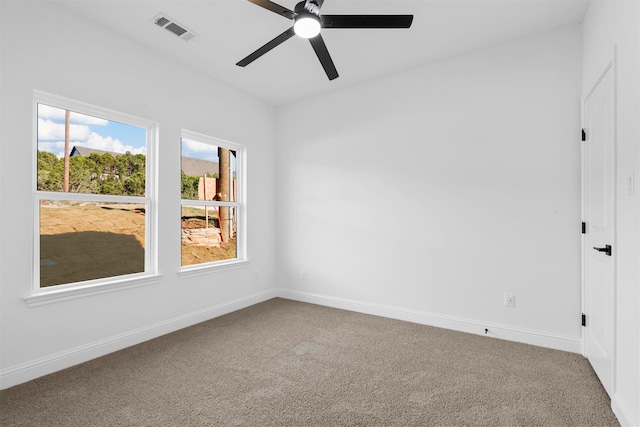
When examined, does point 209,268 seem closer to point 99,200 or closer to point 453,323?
point 99,200

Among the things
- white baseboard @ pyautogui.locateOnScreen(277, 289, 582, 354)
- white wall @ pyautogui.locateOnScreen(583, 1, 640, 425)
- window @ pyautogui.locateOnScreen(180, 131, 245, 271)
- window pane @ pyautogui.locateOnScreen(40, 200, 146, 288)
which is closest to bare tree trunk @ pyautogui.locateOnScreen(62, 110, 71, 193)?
window pane @ pyautogui.locateOnScreen(40, 200, 146, 288)

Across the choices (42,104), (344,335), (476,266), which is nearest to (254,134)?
(42,104)

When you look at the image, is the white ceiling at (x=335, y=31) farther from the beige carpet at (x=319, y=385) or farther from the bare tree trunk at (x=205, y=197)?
the beige carpet at (x=319, y=385)

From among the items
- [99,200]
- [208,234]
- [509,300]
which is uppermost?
[99,200]

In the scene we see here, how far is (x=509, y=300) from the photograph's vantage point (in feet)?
9.61

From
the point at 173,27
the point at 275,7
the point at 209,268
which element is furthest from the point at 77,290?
the point at 275,7

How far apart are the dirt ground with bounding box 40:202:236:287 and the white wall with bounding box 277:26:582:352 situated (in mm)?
1996

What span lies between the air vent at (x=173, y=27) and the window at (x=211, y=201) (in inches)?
37.7

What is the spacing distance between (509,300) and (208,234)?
10.7ft

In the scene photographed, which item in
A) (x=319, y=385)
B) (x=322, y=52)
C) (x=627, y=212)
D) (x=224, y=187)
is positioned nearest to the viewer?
(x=627, y=212)

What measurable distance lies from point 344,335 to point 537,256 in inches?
74.5

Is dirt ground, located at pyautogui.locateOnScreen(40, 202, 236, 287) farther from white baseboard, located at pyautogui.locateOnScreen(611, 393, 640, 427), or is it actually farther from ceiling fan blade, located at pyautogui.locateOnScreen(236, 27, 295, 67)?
white baseboard, located at pyautogui.locateOnScreen(611, 393, 640, 427)

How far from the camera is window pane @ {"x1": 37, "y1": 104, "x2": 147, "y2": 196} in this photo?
2457 millimetres

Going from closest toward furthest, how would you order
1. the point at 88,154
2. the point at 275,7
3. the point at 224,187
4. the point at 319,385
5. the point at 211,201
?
1. the point at 275,7
2. the point at 319,385
3. the point at 88,154
4. the point at 211,201
5. the point at 224,187
